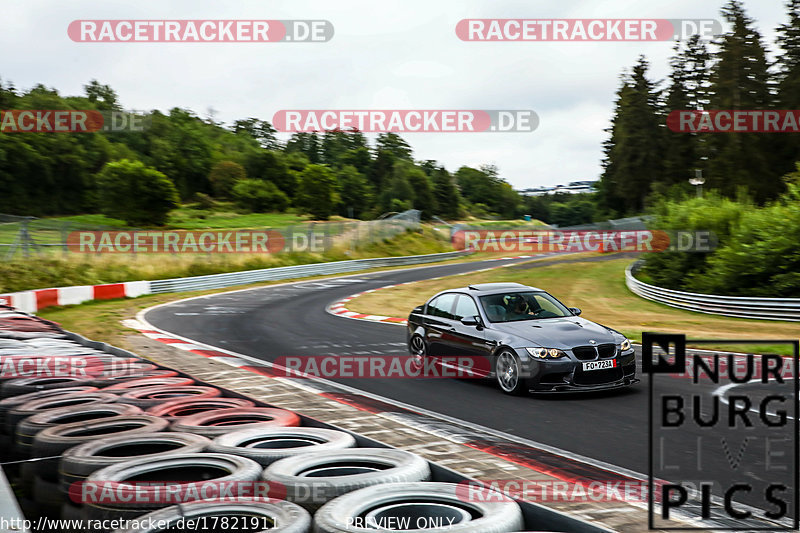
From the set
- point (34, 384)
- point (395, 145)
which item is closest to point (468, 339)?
point (34, 384)

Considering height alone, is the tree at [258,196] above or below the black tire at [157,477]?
above

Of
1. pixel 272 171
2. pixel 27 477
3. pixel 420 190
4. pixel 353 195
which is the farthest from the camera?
pixel 420 190

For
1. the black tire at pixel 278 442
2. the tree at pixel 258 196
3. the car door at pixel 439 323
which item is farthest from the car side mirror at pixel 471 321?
the tree at pixel 258 196

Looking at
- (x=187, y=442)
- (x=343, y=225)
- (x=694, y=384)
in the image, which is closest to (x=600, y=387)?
(x=694, y=384)

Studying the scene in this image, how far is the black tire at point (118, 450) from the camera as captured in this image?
394 cm

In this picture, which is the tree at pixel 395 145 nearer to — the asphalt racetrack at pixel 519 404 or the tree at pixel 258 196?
the tree at pixel 258 196

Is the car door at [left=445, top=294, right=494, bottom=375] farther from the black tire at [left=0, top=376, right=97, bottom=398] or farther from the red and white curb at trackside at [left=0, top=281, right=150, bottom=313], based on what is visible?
the red and white curb at trackside at [left=0, top=281, right=150, bottom=313]

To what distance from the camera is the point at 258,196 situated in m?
89.2

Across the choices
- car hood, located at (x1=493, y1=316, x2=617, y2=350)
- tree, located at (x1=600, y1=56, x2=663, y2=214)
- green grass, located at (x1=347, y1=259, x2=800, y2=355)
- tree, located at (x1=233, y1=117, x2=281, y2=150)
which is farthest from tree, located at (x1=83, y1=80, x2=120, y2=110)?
car hood, located at (x1=493, y1=316, x2=617, y2=350)

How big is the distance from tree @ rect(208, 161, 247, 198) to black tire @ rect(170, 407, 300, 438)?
310 ft

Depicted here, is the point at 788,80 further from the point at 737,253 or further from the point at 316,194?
the point at 316,194

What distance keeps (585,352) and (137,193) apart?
66472 mm

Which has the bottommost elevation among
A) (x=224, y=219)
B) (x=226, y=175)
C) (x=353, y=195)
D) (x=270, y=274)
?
(x=270, y=274)

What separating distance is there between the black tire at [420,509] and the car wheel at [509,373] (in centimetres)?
515
